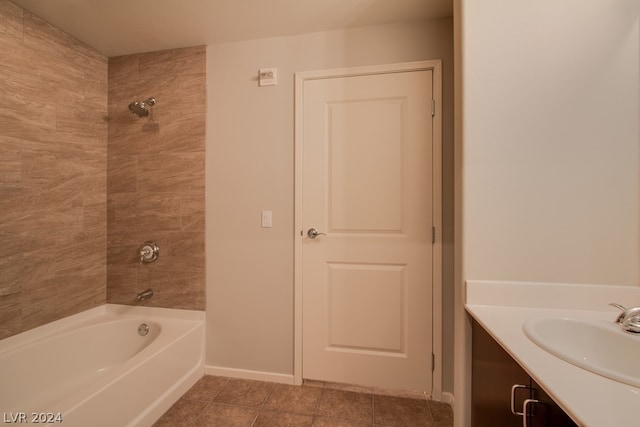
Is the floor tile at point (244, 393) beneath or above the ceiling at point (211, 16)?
beneath

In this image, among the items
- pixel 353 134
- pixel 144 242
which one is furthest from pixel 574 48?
pixel 144 242

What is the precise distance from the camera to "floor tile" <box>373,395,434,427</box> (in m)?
1.36

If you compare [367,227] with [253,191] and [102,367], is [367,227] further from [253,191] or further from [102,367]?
[102,367]

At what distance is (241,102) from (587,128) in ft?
5.99

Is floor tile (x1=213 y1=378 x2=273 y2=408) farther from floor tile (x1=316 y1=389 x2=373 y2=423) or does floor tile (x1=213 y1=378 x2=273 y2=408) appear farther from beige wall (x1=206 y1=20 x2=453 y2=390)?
floor tile (x1=316 y1=389 x2=373 y2=423)

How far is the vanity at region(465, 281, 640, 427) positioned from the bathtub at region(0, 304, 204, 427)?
1600 mm

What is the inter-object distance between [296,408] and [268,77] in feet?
6.94

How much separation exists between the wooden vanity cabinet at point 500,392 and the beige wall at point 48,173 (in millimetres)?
2427

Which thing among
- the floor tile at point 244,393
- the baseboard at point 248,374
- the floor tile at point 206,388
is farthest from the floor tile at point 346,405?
the floor tile at point 206,388

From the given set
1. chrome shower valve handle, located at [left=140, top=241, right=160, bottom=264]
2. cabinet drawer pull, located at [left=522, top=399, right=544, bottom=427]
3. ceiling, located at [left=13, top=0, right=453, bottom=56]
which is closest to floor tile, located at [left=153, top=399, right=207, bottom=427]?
chrome shower valve handle, located at [left=140, top=241, right=160, bottom=264]

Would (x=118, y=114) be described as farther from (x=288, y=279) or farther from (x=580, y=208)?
(x=580, y=208)

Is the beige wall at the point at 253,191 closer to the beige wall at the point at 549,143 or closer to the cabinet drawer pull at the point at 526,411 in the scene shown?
the beige wall at the point at 549,143

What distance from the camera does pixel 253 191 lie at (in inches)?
67.5

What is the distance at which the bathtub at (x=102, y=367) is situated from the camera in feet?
3.56
